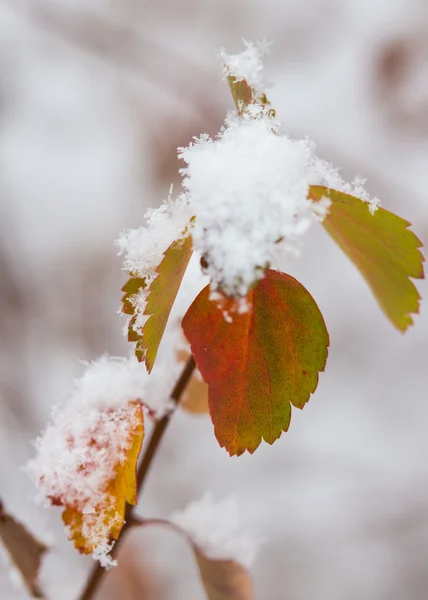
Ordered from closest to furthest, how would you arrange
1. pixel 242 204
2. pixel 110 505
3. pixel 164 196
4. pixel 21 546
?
pixel 242 204
pixel 110 505
pixel 21 546
pixel 164 196

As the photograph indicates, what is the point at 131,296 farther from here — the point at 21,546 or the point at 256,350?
the point at 21,546

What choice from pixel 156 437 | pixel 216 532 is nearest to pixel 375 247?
pixel 156 437

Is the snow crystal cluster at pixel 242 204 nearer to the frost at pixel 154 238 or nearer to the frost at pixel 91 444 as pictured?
the frost at pixel 154 238

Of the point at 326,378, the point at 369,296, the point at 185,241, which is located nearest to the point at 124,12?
the point at 369,296

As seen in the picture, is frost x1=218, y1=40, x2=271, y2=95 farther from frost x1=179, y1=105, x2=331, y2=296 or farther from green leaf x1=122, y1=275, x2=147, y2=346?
green leaf x1=122, y1=275, x2=147, y2=346

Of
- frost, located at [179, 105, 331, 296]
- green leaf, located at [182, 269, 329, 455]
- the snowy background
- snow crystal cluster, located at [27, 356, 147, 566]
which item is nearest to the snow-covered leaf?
snow crystal cluster, located at [27, 356, 147, 566]

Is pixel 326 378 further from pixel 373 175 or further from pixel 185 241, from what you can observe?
pixel 185 241

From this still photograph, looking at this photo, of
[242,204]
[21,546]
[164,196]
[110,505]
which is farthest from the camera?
[164,196]
